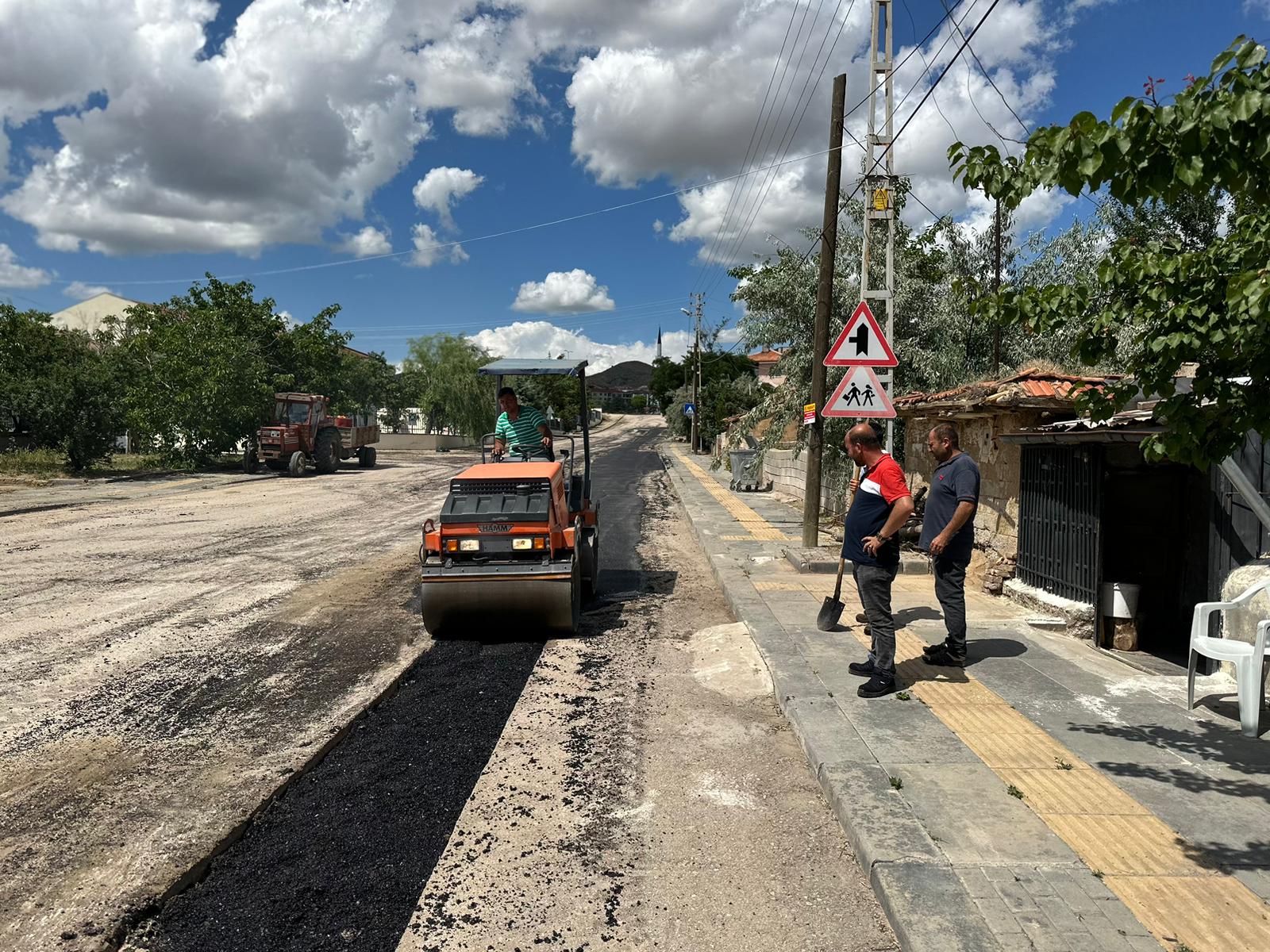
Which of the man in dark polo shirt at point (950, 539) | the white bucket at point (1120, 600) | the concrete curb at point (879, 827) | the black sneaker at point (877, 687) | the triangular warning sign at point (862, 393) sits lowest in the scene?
the concrete curb at point (879, 827)

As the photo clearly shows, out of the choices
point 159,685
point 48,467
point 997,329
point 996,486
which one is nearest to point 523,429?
point 159,685

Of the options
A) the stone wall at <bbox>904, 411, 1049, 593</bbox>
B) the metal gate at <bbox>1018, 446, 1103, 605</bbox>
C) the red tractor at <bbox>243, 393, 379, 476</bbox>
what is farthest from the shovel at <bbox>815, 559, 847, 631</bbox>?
the red tractor at <bbox>243, 393, 379, 476</bbox>

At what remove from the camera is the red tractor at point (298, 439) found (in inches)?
1011

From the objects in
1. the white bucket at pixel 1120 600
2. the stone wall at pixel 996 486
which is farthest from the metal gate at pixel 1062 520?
the stone wall at pixel 996 486

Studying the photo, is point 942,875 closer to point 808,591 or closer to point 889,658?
point 889,658

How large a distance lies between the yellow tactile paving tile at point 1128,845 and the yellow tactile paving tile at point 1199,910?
0.06 m

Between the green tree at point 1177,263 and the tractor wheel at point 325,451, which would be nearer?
the green tree at point 1177,263

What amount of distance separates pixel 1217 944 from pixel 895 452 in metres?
11.2

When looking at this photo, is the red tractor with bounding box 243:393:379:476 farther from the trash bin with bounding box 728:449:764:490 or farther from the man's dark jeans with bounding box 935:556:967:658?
the man's dark jeans with bounding box 935:556:967:658

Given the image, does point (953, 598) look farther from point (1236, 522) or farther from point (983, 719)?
Answer: point (1236, 522)

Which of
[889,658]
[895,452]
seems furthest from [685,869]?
[895,452]

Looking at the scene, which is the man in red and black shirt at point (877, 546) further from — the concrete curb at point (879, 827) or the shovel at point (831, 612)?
the shovel at point (831, 612)

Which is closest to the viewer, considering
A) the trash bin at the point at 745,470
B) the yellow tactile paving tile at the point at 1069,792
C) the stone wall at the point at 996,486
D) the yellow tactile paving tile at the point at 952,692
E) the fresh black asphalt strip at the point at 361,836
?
the fresh black asphalt strip at the point at 361,836

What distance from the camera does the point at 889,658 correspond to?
5.46 meters
